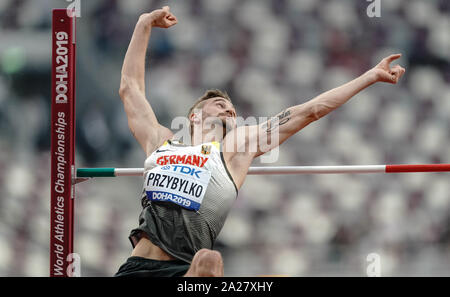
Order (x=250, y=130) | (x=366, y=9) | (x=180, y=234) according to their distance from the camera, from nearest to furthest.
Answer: (x=180, y=234) < (x=250, y=130) < (x=366, y=9)

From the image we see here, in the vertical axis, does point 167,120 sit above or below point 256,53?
below

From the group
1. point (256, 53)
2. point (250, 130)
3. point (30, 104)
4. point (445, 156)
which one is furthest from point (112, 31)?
point (445, 156)

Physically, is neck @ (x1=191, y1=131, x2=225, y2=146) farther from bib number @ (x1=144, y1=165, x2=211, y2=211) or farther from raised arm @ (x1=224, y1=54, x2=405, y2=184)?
bib number @ (x1=144, y1=165, x2=211, y2=211)

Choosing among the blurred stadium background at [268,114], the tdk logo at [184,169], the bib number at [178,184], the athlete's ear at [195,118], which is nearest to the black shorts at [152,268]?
the bib number at [178,184]

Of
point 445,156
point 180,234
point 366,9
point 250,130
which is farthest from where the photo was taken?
point 366,9

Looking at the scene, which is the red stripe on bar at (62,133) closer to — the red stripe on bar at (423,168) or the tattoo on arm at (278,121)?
the tattoo on arm at (278,121)

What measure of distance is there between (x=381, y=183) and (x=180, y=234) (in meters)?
Result: 2.32

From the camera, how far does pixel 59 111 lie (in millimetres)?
2389

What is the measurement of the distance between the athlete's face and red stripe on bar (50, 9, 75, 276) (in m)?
0.64

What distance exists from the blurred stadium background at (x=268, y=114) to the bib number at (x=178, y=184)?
59.7 inches

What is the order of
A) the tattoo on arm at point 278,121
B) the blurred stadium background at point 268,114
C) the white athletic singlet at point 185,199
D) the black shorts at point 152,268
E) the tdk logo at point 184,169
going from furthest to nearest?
the blurred stadium background at point 268,114 → the tattoo on arm at point 278,121 → the tdk logo at point 184,169 → the white athletic singlet at point 185,199 → the black shorts at point 152,268

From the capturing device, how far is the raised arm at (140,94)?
7.90 ft

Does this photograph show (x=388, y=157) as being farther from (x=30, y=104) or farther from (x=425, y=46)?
(x=30, y=104)

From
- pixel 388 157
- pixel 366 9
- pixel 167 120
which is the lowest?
pixel 388 157
